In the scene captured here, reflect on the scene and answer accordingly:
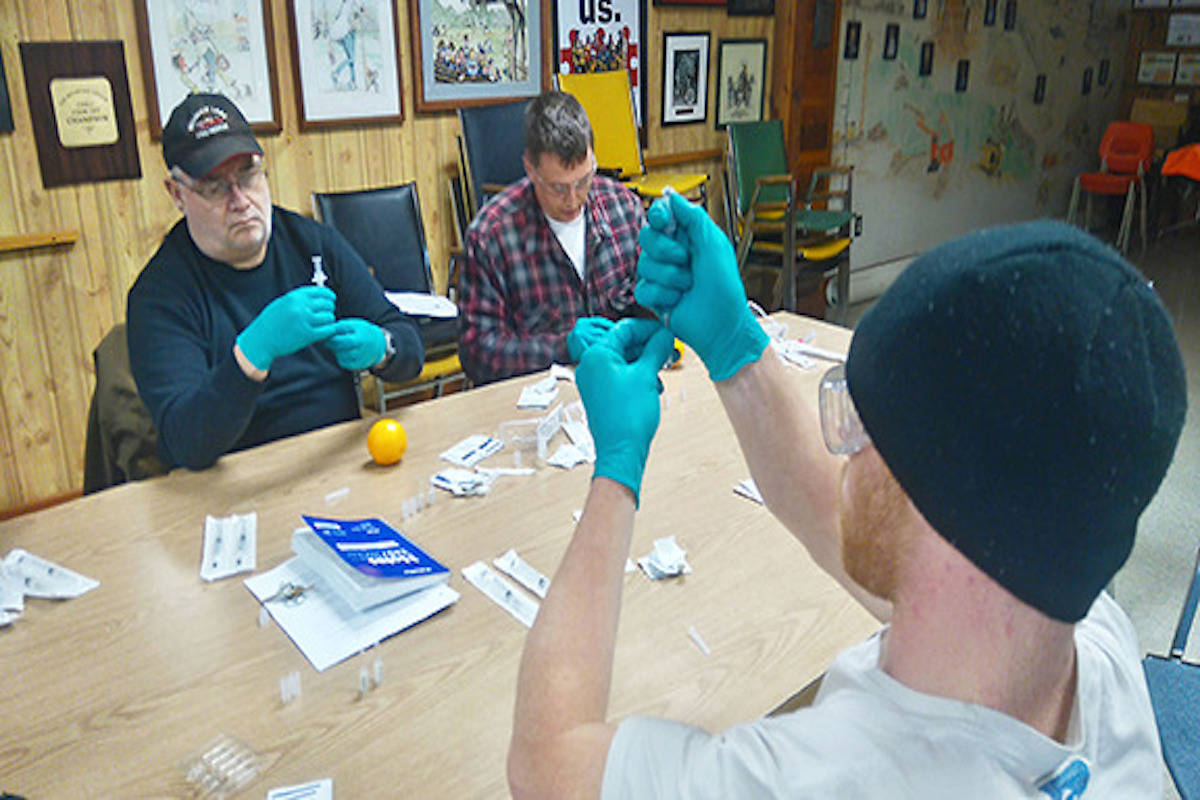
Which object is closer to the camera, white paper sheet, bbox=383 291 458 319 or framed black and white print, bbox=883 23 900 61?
white paper sheet, bbox=383 291 458 319

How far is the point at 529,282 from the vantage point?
8.27ft

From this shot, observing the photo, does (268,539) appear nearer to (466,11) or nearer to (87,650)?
(87,650)

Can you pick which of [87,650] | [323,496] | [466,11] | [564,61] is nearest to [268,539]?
[323,496]

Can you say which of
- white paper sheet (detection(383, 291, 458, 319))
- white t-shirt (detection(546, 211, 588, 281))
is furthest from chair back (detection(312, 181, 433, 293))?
white t-shirt (detection(546, 211, 588, 281))

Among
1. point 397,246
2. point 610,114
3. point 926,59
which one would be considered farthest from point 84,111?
point 926,59

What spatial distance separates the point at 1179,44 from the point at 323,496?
872 centimetres

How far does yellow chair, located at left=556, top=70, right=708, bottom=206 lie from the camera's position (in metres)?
4.21

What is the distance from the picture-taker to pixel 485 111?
382 cm

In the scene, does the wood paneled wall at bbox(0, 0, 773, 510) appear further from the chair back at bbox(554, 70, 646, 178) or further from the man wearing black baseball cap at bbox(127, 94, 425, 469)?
the man wearing black baseball cap at bbox(127, 94, 425, 469)

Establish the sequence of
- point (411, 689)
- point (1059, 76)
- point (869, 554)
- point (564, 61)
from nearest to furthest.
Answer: point (869, 554), point (411, 689), point (564, 61), point (1059, 76)

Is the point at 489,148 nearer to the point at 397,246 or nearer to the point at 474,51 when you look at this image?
the point at 474,51

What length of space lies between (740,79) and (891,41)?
1234mm

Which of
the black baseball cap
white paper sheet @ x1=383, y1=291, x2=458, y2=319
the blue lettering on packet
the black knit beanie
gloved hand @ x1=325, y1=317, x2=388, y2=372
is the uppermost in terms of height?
the black baseball cap

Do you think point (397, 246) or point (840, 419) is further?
point (397, 246)
